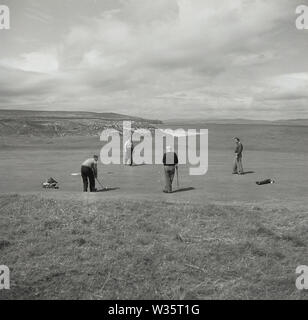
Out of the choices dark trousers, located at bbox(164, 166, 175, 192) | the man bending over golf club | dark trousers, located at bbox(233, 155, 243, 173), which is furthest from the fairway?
dark trousers, located at bbox(233, 155, 243, 173)

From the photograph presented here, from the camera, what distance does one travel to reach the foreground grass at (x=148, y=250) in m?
9.34

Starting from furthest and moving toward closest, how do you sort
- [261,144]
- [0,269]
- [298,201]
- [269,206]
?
[261,144], [298,201], [269,206], [0,269]

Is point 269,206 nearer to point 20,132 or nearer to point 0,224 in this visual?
point 0,224

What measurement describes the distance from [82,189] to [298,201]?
9557 millimetres

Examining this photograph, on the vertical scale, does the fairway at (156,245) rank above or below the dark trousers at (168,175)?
below

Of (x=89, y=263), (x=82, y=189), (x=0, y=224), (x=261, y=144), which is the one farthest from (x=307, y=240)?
(x=261, y=144)

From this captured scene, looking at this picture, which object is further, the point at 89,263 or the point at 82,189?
the point at 82,189

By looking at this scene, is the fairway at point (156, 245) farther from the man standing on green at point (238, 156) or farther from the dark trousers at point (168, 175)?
the man standing on green at point (238, 156)

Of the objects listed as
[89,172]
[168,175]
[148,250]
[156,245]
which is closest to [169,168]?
[168,175]

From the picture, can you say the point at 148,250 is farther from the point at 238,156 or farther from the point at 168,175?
the point at 238,156

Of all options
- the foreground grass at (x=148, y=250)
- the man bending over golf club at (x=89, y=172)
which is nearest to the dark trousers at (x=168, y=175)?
the man bending over golf club at (x=89, y=172)

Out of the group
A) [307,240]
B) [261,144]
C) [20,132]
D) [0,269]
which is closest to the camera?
[0,269]

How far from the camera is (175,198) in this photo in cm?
1752

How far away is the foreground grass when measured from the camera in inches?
368
